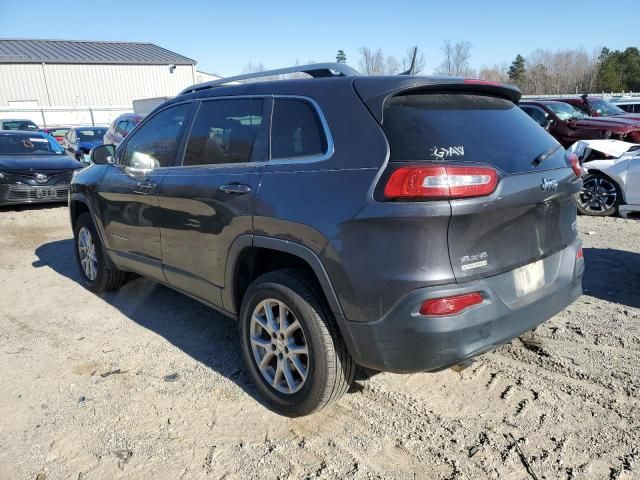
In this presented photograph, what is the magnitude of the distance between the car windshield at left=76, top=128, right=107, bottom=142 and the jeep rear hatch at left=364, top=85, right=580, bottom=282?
18197mm

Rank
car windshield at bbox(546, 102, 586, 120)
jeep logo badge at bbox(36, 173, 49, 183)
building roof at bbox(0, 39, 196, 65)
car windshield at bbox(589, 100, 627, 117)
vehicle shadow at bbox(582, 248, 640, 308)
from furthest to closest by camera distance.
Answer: building roof at bbox(0, 39, 196, 65) → car windshield at bbox(589, 100, 627, 117) → car windshield at bbox(546, 102, 586, 120) → jeep logo badge at bbox(36, 173, 49, 183) → vehicle shadow at bbox(582, 248, 640, 308)

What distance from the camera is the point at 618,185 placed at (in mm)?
7664

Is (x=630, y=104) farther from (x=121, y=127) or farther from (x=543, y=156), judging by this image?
(x=543, y=156)

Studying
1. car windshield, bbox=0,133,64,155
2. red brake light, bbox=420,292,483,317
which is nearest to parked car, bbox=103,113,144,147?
car windshield, bbox=0,133,64,155

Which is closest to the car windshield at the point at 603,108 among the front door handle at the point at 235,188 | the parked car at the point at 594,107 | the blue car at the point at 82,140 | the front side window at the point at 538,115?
the parked car at the point at 594,107

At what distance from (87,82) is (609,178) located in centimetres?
4989

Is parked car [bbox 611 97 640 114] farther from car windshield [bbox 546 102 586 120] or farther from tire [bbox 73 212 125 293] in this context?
tire [bbox 73 212 125 293]

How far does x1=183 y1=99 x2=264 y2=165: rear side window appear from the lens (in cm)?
325

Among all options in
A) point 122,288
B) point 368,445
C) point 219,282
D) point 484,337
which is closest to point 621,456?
point 484,337

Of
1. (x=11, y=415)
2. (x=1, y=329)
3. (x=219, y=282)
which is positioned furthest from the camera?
(x=1, y=329)

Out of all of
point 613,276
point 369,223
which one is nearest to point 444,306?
point 369,223

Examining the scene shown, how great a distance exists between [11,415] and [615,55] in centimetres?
6631

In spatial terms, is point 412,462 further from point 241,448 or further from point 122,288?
point 122,288

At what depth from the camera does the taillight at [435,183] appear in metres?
2.37
